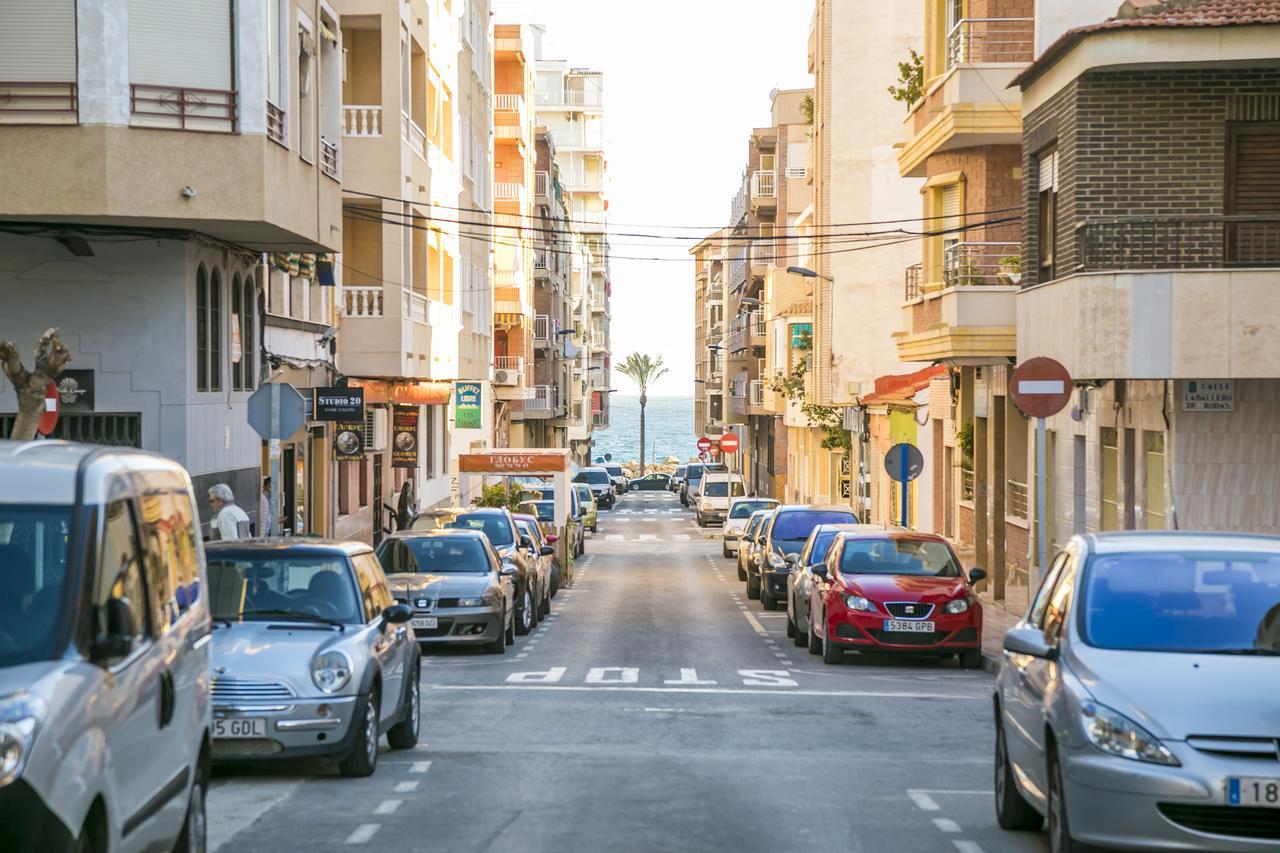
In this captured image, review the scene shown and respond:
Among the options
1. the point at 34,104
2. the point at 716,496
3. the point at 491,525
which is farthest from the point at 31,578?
the point at 716,496

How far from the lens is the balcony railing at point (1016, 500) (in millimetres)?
30703

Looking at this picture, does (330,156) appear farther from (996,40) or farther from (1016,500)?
(1016,500)

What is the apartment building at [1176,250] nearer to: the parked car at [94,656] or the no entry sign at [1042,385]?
the no entry sign at [1042,385]

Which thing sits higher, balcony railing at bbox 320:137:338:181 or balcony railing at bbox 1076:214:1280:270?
balcony railing at bbox 320:137:338:181

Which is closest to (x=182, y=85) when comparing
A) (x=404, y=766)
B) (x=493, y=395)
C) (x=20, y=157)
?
(x=20, y=157)

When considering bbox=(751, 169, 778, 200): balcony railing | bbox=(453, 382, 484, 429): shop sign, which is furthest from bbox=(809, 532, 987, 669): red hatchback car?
bbox=(751, 169, 778, 200): balcony railing

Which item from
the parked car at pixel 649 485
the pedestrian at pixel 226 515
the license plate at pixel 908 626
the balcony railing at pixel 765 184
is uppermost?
the balcony railing at pixel 765 184

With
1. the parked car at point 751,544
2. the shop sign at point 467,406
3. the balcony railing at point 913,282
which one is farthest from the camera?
the shop sign at point 467,406

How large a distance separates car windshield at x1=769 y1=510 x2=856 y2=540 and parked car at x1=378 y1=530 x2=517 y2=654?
9103 mm

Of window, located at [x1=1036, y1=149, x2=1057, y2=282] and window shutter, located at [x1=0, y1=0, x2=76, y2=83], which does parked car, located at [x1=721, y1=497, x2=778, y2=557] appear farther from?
window shutter, located at [x1=0, y1=0, x2=76, y2=83]

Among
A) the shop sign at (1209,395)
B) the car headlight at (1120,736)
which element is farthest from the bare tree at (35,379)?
the shop sign at (1209,395)

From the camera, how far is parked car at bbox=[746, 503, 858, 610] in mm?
31812

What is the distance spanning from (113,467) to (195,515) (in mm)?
1956

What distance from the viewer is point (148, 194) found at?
20906 millimetres
